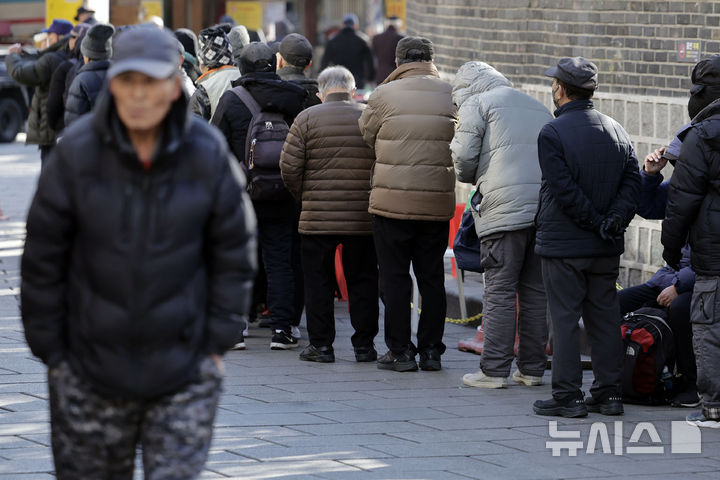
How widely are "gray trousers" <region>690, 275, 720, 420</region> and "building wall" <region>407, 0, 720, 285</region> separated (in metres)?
2.49

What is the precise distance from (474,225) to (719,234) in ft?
Answer: 6.06

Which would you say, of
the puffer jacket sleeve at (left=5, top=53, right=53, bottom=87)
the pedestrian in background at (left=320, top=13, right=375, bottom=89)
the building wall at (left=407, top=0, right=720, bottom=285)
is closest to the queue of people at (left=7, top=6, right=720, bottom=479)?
the building wall at (left=407, top=0, right=720, bottom=285)

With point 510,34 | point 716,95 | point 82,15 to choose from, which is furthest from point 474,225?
point 82,15

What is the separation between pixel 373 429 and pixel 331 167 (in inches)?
83.3

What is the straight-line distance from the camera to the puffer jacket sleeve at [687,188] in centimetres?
659

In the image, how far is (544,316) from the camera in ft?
25.5

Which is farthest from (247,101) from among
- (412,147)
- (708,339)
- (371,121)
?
(708,339)

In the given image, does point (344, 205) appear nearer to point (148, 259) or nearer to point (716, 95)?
point (716, 95)

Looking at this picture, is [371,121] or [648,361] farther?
[371,121]

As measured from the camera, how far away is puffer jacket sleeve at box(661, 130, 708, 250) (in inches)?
260

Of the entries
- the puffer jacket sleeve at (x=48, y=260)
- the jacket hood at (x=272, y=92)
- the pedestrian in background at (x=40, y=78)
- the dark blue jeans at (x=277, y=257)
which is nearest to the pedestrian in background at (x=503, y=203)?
the jacket hood at (x=272, y=92)

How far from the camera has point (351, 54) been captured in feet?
72.6

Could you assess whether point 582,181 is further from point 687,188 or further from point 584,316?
point 584,316

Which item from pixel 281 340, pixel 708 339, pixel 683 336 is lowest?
pixel 281 340
